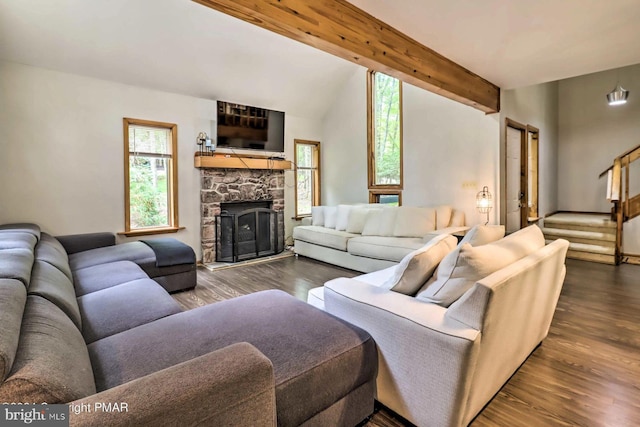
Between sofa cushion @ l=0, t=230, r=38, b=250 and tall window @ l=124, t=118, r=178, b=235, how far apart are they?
5.54 ft

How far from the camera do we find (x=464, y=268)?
5.36 feet

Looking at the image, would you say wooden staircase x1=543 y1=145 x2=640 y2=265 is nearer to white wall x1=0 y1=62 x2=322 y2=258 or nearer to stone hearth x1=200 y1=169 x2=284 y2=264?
stone hearth x1=200 y1=169 x2=284 y2=264

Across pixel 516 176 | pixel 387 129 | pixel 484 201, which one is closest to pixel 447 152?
pixel 484 201

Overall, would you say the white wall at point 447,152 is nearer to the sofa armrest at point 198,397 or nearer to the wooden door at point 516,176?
the wooden door at point 516,176

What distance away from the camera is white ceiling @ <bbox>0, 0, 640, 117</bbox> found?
2.47 m

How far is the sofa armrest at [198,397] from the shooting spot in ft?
2.70

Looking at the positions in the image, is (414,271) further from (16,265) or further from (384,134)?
(384,134)

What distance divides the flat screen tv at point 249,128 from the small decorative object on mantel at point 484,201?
3.59m

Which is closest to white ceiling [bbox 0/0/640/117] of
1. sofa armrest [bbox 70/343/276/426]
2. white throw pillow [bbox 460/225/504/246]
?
white throw pillow [bbox 460/225/504/246]

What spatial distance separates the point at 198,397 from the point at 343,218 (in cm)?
464

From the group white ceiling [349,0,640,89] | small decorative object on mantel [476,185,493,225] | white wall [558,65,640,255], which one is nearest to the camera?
white ceiling [349,0,640,89]

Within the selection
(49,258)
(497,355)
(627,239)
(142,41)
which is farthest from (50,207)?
(627,239)

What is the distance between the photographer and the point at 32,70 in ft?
12.9

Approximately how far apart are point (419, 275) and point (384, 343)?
0.46m
